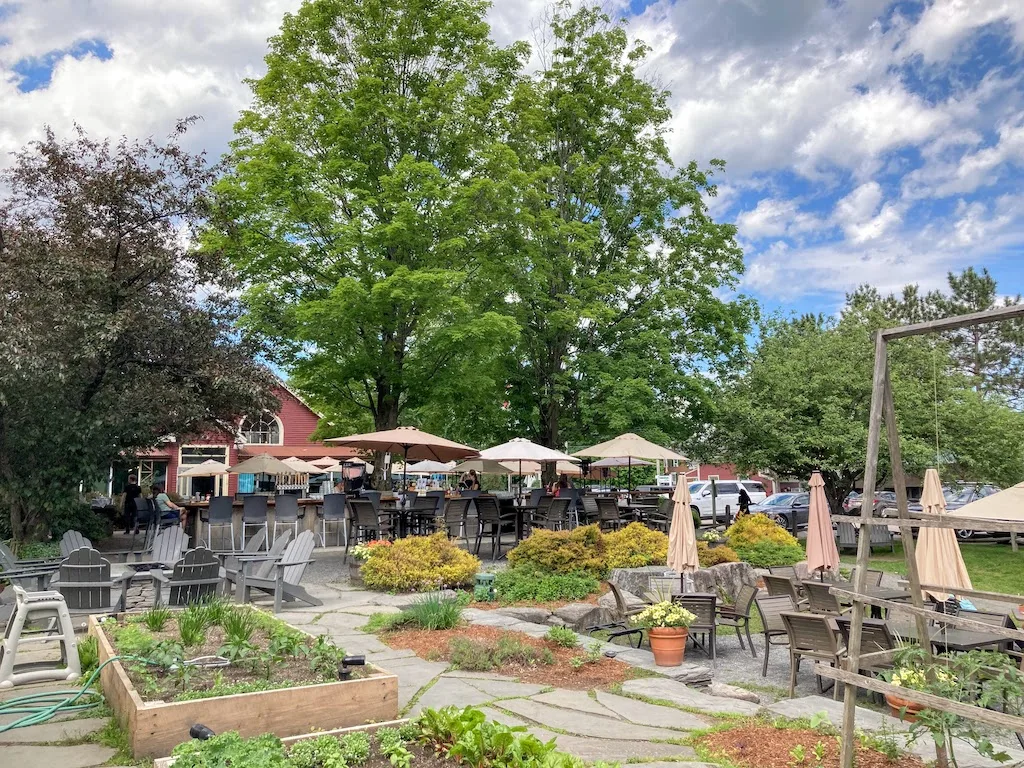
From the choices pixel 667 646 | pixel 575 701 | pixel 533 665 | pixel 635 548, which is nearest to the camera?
pixel 575 701

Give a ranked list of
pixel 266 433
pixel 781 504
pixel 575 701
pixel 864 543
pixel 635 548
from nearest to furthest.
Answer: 1. pixel 864 543
2. pixel 575 701
3. pixel 635 548
4. pixel 781 504
5. pixel 266 433

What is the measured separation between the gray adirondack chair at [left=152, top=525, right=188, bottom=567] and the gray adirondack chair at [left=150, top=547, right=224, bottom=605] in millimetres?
2655

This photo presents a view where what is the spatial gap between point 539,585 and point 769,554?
600 centimetres

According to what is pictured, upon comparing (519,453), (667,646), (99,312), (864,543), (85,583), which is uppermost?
(99,312)

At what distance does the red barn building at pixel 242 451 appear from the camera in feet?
122

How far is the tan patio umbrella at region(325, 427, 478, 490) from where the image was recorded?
13.9 metres

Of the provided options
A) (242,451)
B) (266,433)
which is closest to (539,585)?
(242,451)

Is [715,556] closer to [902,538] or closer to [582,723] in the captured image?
[582,723]

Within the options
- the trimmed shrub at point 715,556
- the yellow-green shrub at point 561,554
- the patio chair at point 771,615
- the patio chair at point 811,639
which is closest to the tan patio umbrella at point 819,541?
the patio chair at point 771,615

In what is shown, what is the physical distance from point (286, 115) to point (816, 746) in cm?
1884

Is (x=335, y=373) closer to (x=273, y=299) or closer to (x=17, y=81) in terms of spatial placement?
(x=273, y=299)

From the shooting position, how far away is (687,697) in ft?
19.0

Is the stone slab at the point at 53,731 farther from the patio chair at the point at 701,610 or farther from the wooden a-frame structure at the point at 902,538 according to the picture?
the patio chair at the point at 701,610

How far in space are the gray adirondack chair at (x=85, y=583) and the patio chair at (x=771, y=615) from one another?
22.9 ft
